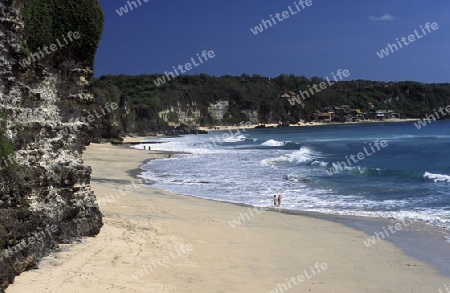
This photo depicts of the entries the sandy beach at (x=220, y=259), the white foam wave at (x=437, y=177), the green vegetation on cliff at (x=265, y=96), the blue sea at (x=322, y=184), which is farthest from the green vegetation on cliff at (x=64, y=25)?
the green vegetation on cliff at (x=265, y=96)

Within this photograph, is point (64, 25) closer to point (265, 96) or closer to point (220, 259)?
point (220, 259)

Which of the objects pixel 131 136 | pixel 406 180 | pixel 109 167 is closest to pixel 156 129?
pixel 131 136

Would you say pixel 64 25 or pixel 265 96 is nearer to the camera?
pixel 64 25

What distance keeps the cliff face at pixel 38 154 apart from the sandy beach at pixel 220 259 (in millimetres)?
520

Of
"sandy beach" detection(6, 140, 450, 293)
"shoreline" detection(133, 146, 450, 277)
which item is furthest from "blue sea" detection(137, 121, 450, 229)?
"sandy beach" detection(6, 140, 450, 293)

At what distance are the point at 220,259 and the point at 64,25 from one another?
263 inches

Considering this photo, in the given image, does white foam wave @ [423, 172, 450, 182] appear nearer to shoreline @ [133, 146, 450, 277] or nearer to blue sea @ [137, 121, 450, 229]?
blue sea @ [137, 121, 450, 229]

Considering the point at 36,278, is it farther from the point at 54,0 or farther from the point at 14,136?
the point at 54,0

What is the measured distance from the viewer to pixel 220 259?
12.3m

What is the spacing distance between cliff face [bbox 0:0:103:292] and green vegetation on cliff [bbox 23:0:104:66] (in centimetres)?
23

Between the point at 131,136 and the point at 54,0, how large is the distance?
81008 millimetres

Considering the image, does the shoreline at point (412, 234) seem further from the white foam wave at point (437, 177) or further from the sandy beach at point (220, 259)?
the white foam wave at point (437, 177)

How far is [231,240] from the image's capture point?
48.0 feet

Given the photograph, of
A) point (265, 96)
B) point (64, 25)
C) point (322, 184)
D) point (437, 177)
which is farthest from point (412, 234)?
point (265, 96)
